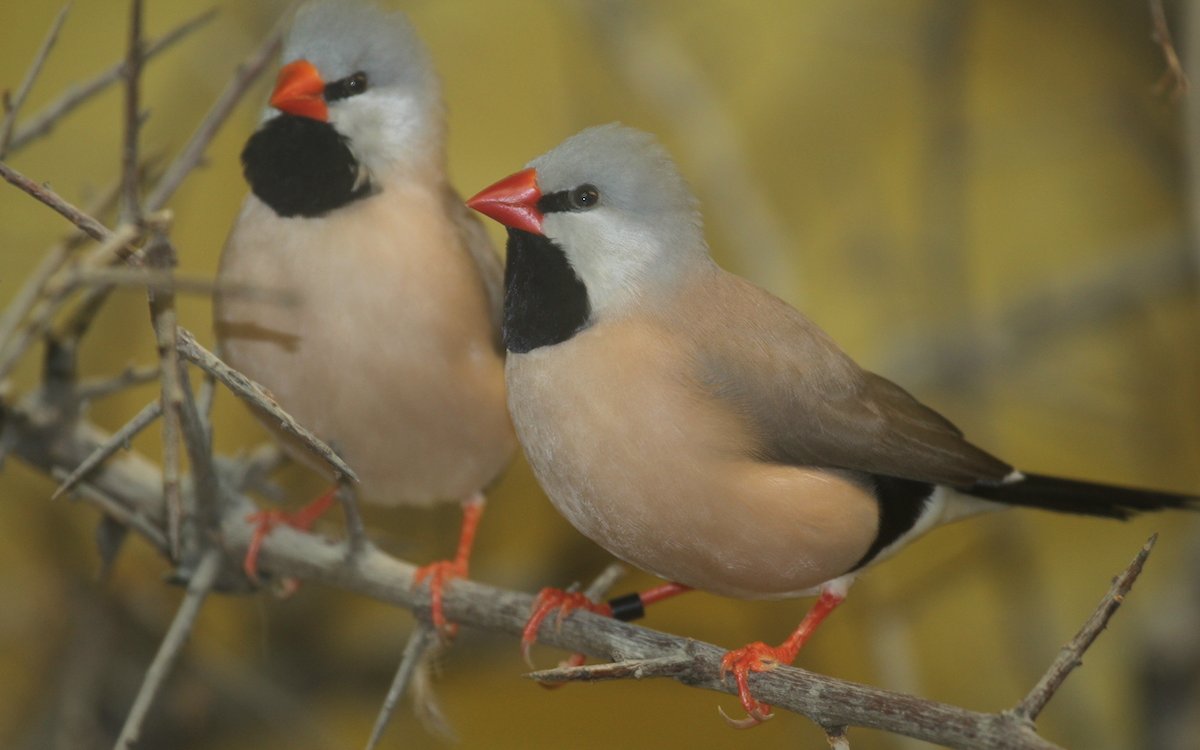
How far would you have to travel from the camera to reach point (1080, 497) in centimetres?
182

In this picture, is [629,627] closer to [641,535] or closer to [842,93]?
[641,535]

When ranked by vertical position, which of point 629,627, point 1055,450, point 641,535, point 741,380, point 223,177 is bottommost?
point 1055,450

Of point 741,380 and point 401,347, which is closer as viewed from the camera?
point 741,380

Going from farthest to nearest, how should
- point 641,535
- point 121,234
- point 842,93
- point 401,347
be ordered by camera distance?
point 842,93, point 401,347, point 641,535, point 121,234

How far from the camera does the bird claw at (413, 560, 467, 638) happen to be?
6.20ft

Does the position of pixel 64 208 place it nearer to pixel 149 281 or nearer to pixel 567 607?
pixel 149 281

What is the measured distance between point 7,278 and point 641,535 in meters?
2.54

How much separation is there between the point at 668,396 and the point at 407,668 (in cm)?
52

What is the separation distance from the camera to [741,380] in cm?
162

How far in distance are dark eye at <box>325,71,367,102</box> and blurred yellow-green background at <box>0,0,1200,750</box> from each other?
114cm

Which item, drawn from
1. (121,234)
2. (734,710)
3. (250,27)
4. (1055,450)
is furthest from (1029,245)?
(121,234)

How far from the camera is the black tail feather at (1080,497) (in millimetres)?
1750

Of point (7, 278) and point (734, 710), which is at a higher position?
point (7, 278)

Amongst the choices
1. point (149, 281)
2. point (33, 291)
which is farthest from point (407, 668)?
point (149, 281)
